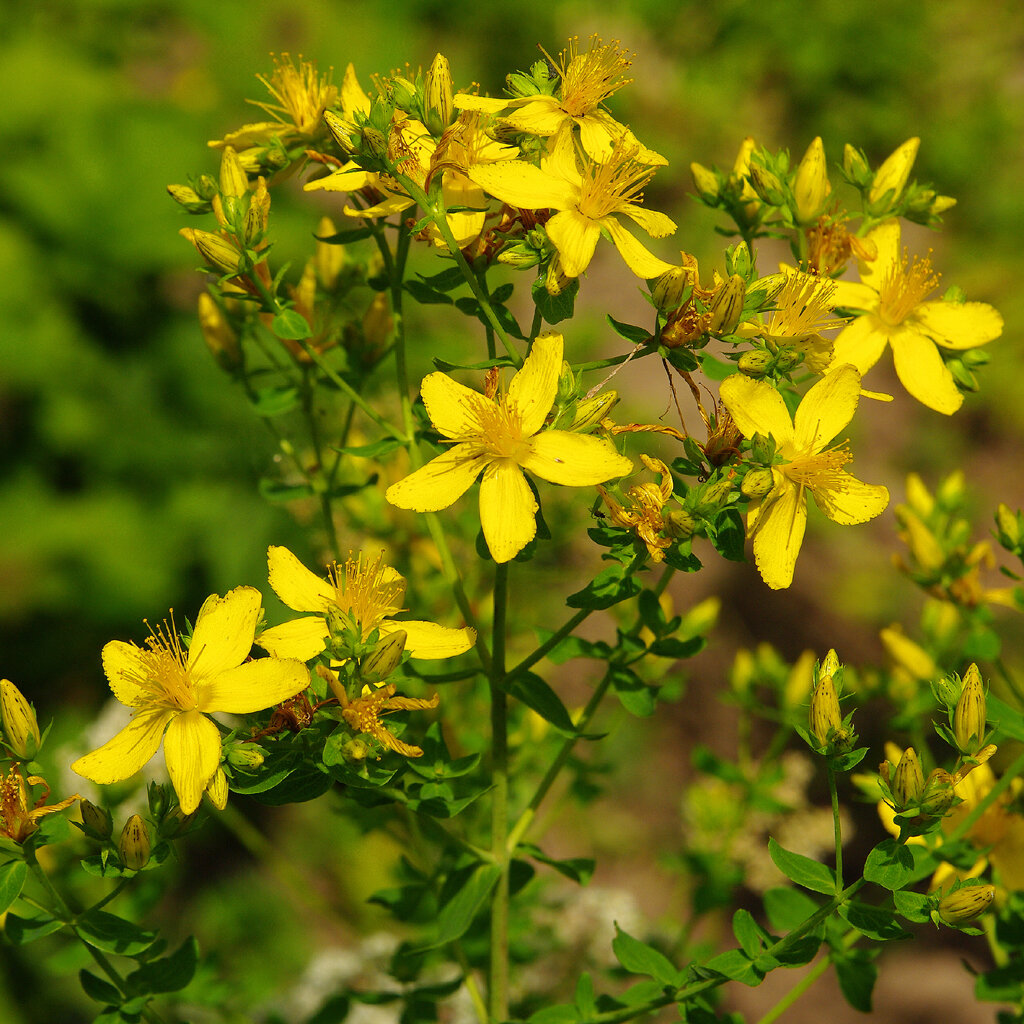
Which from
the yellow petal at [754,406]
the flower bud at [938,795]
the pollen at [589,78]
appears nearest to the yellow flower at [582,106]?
the pollen at [589,78]

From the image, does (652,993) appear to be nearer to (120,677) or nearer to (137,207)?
(120,677)

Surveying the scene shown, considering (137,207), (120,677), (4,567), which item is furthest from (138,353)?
(120,677)

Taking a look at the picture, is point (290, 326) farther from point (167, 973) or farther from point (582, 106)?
point (167, 973)

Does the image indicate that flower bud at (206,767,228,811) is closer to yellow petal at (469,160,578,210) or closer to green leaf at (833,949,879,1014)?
yellow petal at (469,160,578,210)

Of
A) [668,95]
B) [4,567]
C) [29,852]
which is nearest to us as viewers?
[29,852]

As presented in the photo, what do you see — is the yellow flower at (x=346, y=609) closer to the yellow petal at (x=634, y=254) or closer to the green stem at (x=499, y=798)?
the green stem at (x=499, y=798)

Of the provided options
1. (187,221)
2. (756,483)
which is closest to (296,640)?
(756,483)
